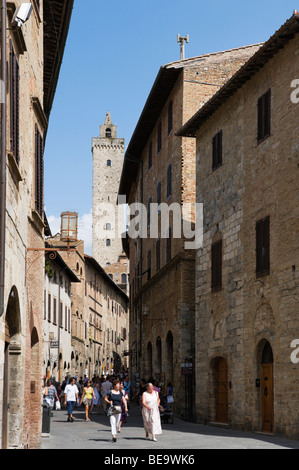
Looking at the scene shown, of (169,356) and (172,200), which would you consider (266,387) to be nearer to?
(169,356)

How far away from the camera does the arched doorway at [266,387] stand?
19.5 metres

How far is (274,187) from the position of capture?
19578mm

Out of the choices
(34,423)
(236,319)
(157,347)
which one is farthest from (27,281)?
(157,347)

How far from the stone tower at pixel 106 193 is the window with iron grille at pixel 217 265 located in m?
83.0

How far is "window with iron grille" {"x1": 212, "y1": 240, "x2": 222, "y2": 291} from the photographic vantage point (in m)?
23.5

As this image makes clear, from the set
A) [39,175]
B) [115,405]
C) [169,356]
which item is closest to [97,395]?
[169,356]

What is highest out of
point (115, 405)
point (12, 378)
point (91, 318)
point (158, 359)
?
point (91, 318)

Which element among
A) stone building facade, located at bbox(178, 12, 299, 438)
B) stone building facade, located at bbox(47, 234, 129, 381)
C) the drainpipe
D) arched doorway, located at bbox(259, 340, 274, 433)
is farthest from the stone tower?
the drainpipe

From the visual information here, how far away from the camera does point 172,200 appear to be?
30.7 meters

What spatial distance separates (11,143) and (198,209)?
16.3 meters

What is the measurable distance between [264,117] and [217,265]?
528 cm

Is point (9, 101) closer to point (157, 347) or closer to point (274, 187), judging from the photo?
point (274, 187)

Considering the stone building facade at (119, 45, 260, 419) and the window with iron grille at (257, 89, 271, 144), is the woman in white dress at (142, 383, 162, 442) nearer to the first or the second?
the window with iron grille at (257, 89, 271, 144)

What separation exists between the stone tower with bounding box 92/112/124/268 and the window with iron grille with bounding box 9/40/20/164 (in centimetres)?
9630
